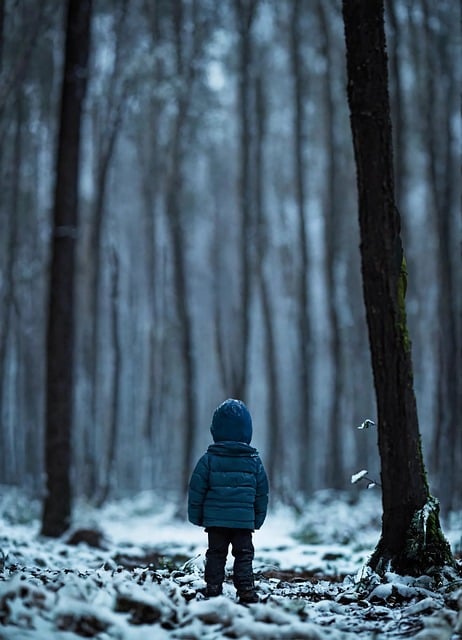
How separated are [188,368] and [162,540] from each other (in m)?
5.18

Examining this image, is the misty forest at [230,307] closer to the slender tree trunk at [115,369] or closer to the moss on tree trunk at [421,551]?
the moss on tree trunk at [421,551]

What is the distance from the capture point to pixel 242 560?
14.9 ft

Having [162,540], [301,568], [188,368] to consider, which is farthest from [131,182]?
[301,568]

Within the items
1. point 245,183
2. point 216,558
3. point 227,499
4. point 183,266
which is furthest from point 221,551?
point 245,183

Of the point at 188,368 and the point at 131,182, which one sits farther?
the point at 131,182

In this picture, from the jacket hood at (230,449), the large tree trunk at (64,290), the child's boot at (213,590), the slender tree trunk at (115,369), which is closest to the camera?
the child's boot at (213,590)

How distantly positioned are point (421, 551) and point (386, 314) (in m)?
1.66

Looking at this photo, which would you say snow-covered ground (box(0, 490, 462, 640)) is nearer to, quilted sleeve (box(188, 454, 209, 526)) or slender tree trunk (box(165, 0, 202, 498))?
quilted sleeve (box(188, 454, 209, 526))

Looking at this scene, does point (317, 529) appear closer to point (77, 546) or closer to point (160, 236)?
point (77, 546)

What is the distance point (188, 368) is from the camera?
15375mm

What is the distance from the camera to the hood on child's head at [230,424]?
468 centimetres

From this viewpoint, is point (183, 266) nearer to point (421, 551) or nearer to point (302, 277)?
point (302, 277)

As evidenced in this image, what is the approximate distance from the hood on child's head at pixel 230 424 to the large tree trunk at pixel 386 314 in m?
1.10

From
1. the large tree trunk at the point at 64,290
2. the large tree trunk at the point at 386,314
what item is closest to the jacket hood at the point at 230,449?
the large tree trunk at the point at 386,314
